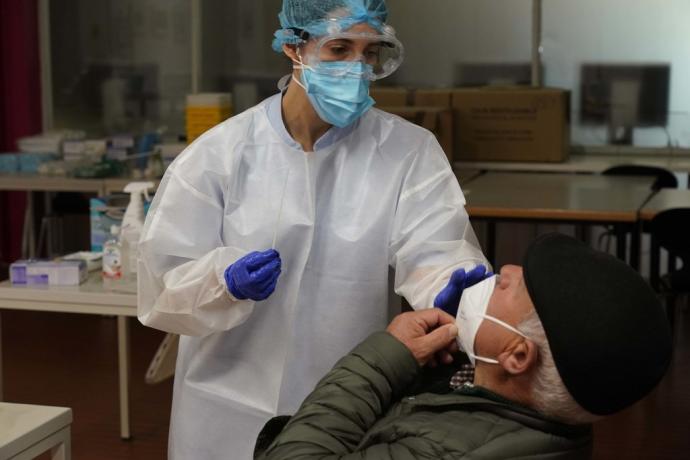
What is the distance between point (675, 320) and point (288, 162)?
10.5 feet

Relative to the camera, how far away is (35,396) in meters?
4.14

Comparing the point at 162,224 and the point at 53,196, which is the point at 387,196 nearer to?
the point at 162,224

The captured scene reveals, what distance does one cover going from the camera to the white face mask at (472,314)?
4.89ft

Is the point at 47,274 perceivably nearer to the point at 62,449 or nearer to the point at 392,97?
the point at 62,449

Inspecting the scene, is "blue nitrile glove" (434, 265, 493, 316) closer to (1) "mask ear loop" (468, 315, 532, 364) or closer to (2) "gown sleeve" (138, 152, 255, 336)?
(1) "mask ear loop" (468, 315, 532, 364)

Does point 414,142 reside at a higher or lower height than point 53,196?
higher

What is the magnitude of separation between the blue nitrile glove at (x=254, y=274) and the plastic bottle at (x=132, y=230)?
49.6 inches

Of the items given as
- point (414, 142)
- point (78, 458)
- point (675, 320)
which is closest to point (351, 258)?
point (414, 142)

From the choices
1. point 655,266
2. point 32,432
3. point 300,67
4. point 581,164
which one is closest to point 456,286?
point 300,67

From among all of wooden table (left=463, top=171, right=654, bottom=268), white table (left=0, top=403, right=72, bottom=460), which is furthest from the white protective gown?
wooden table (left=463, top=171, right=654, bottom=268)

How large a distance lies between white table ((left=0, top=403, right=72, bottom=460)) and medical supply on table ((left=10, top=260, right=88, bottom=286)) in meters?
1.12

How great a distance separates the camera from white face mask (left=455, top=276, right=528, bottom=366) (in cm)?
149

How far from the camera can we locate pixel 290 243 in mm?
1897

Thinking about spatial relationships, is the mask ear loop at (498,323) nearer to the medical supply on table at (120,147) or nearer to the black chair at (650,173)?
the black chair at (650,173)
